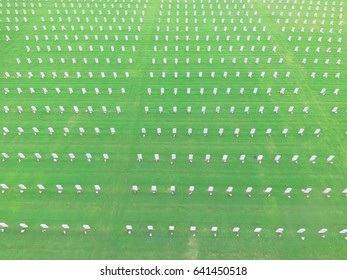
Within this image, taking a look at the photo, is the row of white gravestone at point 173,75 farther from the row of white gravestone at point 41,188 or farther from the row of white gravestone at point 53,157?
the row of white gravestone at point 41,188

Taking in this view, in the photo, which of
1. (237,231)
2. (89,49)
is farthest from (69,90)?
(237,231)

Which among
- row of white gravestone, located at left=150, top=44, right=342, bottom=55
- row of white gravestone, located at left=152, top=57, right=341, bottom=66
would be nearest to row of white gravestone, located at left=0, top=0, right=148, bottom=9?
row of white gravestone, located at left=150, top=44, right=342, bottom=55

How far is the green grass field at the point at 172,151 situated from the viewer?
1099cm

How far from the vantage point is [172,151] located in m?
14.3

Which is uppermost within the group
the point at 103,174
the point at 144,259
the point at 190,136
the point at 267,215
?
the point at 190,136

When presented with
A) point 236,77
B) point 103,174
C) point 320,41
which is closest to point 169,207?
point 103,174

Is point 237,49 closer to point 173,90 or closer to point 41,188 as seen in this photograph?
point 173,90

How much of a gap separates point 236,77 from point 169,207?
40.0 feet

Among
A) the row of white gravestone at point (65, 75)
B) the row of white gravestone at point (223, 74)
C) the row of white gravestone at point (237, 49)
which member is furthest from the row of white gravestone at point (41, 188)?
the row of white gravestone at point (237, 49)

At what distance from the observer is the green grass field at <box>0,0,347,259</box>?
433 inches

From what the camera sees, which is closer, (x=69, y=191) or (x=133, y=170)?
(x=69, y=191)

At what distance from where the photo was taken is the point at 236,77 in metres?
19.4

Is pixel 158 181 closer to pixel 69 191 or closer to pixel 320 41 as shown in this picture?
pixel 69 191

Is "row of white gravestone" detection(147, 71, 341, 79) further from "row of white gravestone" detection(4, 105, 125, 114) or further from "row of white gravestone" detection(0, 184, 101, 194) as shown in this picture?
"row of white gravestone" detection(0, 184, 101, 194)
